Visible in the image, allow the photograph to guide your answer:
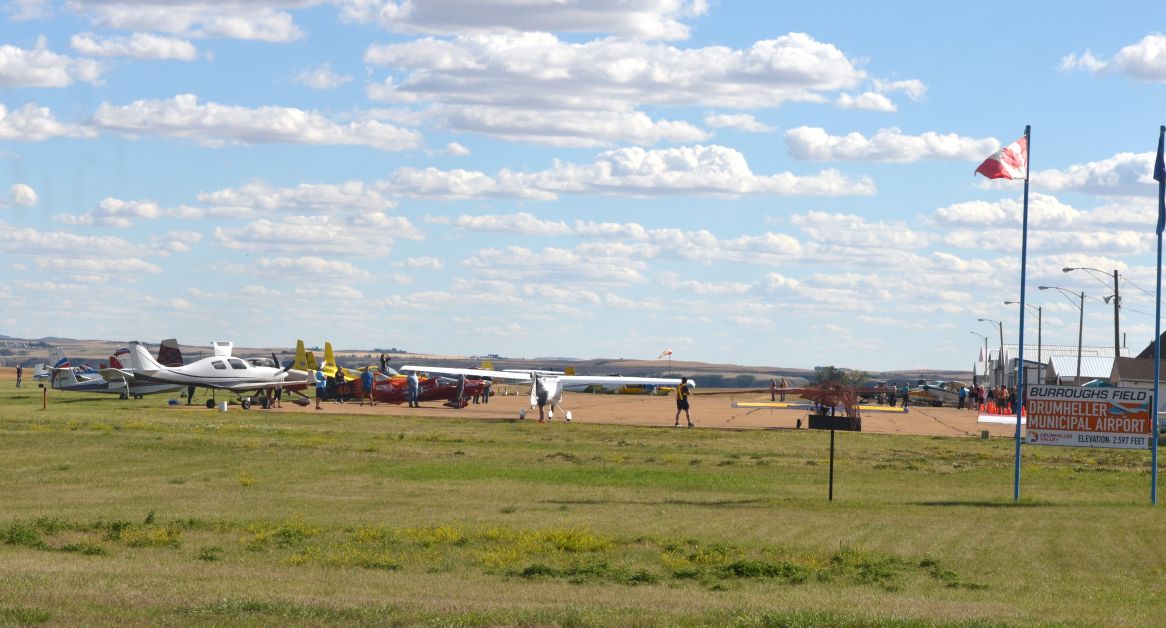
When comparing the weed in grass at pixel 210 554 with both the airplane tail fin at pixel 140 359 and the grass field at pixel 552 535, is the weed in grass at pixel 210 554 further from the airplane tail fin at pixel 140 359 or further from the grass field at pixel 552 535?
the airplane tail fin at pixel 140 359

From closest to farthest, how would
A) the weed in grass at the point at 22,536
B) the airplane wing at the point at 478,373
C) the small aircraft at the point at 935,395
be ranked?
the weed in grass at the point at 22,536 < the airplane wing at the point at 478,373 < the small aircraft at the point at 935,395

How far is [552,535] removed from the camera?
20766 mm

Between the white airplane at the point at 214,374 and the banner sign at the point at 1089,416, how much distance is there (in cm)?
4355

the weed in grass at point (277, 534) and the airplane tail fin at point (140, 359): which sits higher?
the airplane tail fin at point (140, 359)

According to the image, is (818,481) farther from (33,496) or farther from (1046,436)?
(33,496)

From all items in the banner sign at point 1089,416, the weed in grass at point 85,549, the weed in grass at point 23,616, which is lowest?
the weed in grass at point 85,549

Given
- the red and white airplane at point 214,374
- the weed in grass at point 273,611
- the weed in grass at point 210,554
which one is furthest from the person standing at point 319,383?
the weed in grass at point 273,611

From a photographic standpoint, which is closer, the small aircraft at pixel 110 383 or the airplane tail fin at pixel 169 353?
the small aircraft at pixel 110 383

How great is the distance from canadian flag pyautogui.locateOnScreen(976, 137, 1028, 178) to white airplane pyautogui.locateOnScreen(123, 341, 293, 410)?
144 feet

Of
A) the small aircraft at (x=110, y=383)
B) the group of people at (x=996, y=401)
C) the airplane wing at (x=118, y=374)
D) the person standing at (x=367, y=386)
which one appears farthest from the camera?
the group of people at (x=996, y=401)

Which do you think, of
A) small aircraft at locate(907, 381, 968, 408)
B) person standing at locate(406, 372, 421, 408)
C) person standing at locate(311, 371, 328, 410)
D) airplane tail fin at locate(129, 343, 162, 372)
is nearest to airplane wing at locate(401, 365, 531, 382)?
person standing at locate(406, 372, 421, 408)

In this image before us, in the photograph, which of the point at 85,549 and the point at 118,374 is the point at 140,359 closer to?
the point at 118,374

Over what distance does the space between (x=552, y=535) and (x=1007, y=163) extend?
13.0 metres

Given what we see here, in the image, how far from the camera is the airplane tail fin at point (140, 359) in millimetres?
64562
